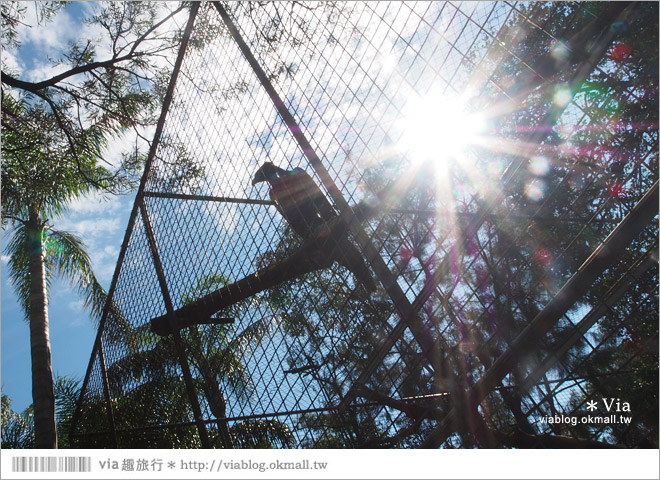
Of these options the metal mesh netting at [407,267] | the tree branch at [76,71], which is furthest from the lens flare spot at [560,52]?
the tree branch at [76,71]

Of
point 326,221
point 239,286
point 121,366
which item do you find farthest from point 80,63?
point 326,221

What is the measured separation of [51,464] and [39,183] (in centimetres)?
352

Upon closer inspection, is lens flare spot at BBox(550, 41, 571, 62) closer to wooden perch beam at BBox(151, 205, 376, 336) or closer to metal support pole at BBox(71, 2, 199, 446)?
wooden perch beam at BBox(151, 205, 376, 336)

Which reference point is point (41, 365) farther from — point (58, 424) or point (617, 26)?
point (617, 26)

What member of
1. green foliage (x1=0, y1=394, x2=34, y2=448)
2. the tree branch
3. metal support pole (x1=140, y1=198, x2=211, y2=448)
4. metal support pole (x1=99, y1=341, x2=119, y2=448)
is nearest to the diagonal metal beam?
metal support pole (x1=140, y1=198, x2=211, y2=448)

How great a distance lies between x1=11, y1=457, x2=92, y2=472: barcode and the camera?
4.14ft

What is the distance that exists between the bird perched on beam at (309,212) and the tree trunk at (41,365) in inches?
162

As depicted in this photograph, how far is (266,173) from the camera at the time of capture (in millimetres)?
1811

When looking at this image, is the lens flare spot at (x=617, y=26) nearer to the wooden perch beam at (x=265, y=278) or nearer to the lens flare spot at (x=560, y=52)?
the lens flare spot at (x=560, y=52)

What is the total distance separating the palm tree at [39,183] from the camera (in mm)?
3797

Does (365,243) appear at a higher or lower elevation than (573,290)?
higher

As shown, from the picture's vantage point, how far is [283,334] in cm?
163

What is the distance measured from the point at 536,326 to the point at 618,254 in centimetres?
22

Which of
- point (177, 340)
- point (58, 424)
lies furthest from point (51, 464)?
point (58, 424)
